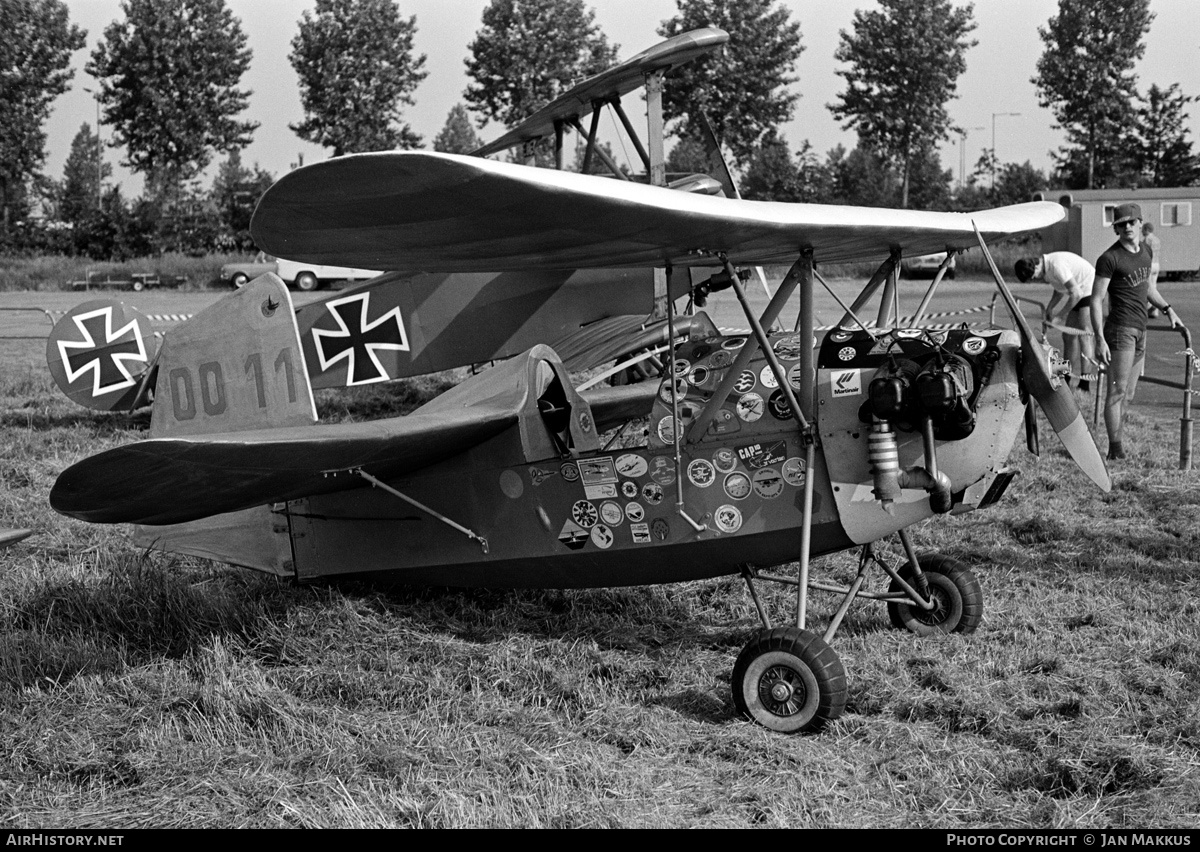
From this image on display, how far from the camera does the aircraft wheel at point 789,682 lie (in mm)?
4000

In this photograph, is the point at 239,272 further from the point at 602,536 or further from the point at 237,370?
the point at 602,536

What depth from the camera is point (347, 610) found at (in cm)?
507

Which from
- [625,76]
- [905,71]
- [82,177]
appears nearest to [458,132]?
[82,177]

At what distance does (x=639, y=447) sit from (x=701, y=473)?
0.28m

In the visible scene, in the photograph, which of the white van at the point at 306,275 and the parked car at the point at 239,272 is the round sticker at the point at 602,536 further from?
the parked car at the point at 239,272

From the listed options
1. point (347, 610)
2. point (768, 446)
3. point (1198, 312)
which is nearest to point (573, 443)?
point (768, 446)

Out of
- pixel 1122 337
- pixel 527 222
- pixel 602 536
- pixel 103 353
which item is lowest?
pixel 602 536

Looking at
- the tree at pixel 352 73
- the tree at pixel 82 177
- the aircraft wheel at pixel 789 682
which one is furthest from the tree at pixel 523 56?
the aircraft wheel at pixel 789 682

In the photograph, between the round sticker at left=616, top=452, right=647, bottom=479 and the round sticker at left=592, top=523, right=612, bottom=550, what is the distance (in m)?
0.25

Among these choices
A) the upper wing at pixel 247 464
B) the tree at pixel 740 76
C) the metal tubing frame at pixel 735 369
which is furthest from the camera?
the tree at pixel 740 76

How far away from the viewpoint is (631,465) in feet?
14.9

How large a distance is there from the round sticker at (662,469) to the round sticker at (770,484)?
14.4 inches

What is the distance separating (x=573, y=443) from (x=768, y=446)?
91cm

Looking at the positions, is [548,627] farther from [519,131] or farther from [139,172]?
[139,172]
